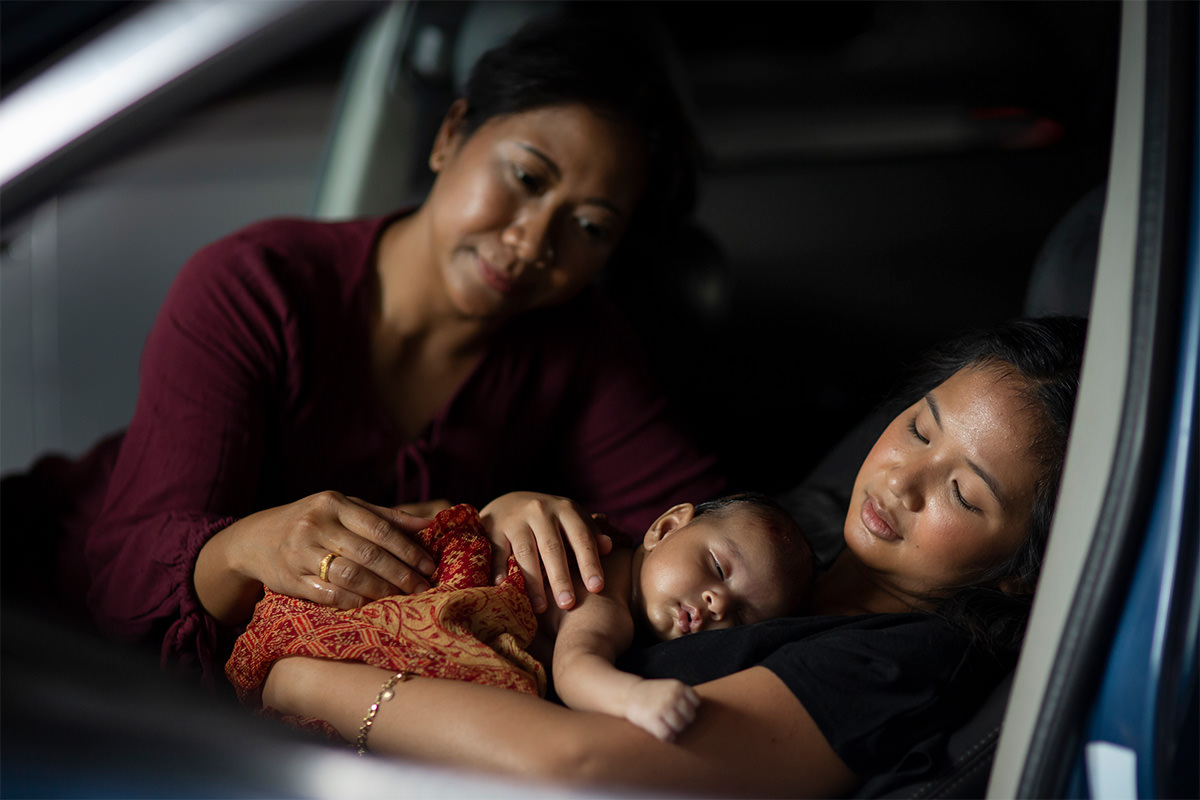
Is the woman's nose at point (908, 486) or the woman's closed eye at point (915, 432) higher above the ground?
the woman's closed eye at point (915, 432)

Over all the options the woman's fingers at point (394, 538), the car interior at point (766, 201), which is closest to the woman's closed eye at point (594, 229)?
the car interior at point (766, 201)

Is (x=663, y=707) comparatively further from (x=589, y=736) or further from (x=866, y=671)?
(x=866, y=671)

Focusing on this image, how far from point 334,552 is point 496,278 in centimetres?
45

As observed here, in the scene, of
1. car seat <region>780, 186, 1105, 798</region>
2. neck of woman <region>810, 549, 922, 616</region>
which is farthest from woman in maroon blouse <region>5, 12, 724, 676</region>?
neck of woman <region>810, 549, 922, 616</region>

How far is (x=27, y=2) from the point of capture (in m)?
0.60

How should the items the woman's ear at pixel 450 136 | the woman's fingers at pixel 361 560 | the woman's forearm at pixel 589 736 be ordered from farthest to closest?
the woman's ear at pixel 450 136 → the woman's fingers at pixel 361 560 → the woman's forearm at pixel 589 736

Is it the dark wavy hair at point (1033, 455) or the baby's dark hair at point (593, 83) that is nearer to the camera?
the dark wavy hair at point (1033, 455)

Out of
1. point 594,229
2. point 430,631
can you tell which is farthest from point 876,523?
point 594,229

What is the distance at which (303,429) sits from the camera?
3.37ft

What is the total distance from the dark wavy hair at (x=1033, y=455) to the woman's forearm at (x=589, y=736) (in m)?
0.20

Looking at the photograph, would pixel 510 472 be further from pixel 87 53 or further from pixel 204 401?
pixel 87 53

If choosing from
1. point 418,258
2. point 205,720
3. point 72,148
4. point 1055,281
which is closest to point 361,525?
point 205,720

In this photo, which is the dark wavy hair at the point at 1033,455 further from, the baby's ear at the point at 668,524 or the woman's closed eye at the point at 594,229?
the woman's closed eye at the point at 594,229

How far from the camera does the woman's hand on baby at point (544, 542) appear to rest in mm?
829
